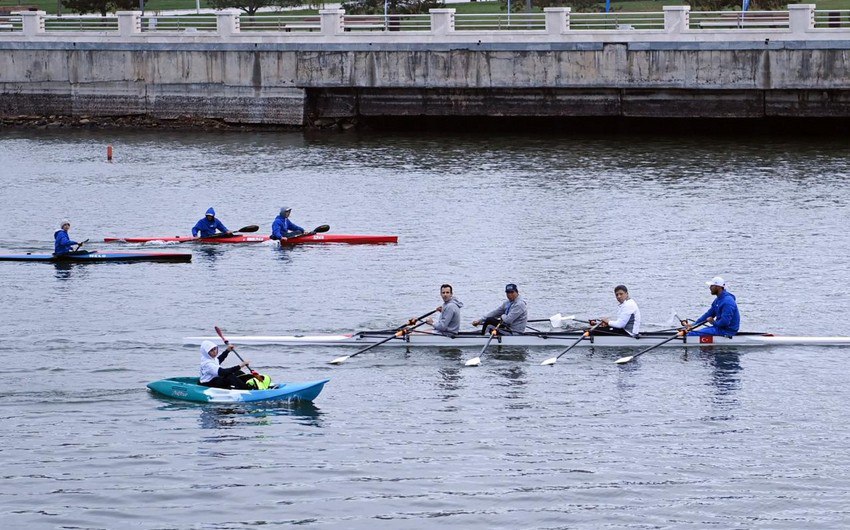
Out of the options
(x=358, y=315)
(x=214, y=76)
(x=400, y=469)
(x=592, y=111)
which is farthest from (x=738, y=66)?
(x=400, y=469)

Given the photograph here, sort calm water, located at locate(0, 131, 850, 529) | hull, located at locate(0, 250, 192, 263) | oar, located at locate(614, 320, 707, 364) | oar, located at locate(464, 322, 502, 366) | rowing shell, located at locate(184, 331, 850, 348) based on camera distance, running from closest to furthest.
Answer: calm water, located at locate(0, 131, 850, 529) → oar, located at locate(464, 322, 502, 366) → oar, located at locate(614, 320, 707, 364) → rowing shell, located at locate(184, 331, 850, 348) → hull, located at locate(0, 250, 192, 263)

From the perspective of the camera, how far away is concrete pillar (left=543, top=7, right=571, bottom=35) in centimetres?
6022

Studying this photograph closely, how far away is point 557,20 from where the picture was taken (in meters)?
60.3

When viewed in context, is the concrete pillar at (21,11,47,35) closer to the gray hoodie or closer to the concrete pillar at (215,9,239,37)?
the concrete pillar at (215,9,239,37)

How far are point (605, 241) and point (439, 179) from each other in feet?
42.7

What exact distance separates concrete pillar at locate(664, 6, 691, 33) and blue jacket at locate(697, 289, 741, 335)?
32.2 metres

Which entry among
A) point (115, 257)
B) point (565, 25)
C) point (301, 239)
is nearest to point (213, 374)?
point (115, 257)

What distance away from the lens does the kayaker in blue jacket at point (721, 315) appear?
93.4ft

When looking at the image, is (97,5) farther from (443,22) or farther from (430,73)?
(430,73)

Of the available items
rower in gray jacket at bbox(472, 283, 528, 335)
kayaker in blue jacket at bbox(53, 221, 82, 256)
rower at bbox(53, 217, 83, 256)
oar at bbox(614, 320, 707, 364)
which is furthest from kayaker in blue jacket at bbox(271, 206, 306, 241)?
oar at bbox(614, 320, 707, 364)

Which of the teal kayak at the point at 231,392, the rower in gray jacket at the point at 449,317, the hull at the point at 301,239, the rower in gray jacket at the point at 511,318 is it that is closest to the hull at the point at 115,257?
the hull at the point at 301,239

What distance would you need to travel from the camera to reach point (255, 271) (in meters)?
37.8

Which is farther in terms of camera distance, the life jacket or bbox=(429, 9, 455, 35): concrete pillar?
bbox=(429, 9, 455, 35): concrete pillar

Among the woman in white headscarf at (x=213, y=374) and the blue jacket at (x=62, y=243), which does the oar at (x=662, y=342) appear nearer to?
the woman in white headscarf at (x=213, y=374)
